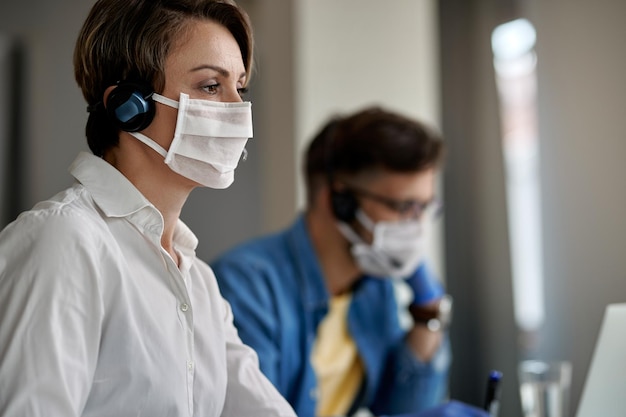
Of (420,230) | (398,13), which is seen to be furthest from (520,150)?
(420,230)

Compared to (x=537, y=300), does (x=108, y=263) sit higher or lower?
higher

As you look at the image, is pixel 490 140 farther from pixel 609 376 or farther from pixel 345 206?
A: pixel 609 376

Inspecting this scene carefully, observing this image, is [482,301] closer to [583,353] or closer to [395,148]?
[583,353]

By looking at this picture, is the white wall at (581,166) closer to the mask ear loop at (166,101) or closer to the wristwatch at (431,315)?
the wristwatch at (431,315)

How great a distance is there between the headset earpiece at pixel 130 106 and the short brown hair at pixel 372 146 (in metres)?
1.03

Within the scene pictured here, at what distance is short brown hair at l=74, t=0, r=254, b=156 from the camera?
32.1 inches

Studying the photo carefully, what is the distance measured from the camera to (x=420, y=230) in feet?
5.95

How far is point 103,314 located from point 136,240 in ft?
0.36

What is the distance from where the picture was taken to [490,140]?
2.47m

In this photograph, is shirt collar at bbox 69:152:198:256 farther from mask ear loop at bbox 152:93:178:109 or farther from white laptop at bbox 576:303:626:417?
white laptop at bbox 576:303:626:417

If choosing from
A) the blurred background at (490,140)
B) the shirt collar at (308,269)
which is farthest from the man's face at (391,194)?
the blurred background at (490,140)

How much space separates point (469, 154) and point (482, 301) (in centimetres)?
50

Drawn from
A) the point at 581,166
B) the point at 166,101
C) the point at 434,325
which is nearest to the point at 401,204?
the point at 434,325

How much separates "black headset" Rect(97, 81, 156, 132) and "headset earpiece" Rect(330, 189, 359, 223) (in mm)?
1009
